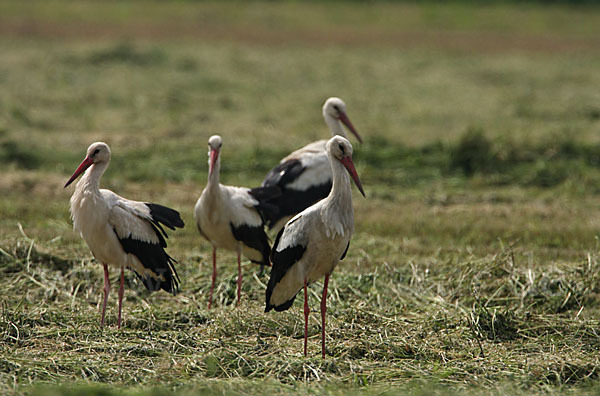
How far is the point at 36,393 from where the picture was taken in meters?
4.20

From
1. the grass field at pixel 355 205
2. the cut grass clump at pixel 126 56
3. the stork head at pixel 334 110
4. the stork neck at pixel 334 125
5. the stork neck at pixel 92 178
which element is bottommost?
the grass field at pixel 355 205

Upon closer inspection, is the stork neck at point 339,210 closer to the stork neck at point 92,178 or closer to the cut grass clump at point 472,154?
the stork neck at point 92,178

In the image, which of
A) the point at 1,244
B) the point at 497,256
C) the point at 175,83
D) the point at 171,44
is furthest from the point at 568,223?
the point at 171,44

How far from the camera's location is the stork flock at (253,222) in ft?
17.8

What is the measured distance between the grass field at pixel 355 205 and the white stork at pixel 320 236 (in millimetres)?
456

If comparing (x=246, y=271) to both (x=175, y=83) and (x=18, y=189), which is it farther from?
(x=175, y=83)

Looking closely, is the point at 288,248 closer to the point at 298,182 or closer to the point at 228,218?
the point at 228,218

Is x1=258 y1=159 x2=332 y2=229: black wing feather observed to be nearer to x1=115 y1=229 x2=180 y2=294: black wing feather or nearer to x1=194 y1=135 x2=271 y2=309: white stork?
x1=194 y1=135 x2=271 y2=309: white stork

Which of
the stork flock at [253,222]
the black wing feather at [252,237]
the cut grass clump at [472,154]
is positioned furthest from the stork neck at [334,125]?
the cut grass clump at [472,154]

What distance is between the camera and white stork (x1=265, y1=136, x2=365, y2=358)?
17.6ft

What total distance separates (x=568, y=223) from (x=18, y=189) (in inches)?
224

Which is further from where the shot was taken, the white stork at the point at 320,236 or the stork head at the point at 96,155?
the stork head at the point at 96,155

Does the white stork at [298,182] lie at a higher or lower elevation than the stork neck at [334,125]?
lower

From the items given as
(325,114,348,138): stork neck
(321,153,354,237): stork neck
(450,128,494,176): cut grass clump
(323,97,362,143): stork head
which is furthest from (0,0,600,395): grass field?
(323,97,362,143): stork head
